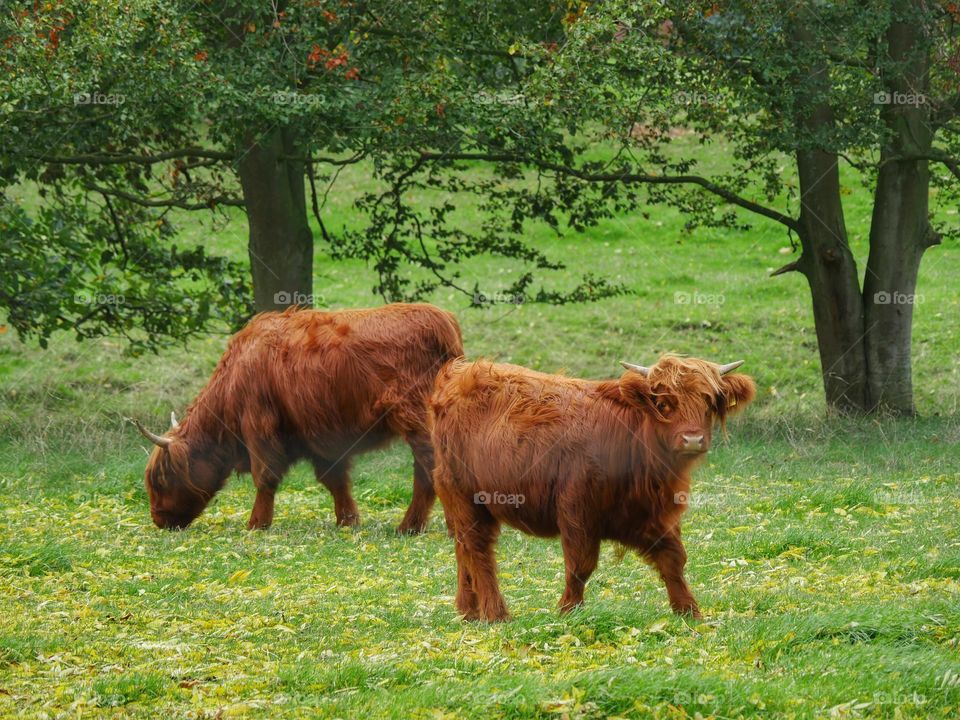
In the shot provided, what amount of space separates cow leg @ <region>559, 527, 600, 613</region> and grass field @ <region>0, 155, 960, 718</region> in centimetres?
34

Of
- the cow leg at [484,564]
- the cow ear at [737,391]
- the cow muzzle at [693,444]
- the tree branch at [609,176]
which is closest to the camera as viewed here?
the cow muzzle at [693,444]

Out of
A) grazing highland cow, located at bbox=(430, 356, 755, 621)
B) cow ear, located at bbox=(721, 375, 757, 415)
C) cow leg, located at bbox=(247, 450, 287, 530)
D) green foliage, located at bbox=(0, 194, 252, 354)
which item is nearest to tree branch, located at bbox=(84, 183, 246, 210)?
green foliage, located at bbox=(0, 194, 252, 354)

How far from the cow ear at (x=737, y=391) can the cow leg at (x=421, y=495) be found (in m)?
4.49

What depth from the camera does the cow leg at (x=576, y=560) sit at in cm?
754

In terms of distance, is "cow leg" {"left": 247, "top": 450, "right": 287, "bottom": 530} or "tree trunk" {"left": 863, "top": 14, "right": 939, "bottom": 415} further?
"tree trunk" {"left": 863, "top": 14, "right": 939, "bottom": 415}

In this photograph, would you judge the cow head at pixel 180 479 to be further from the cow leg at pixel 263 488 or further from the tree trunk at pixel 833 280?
the tree trunk at pixel 833 280

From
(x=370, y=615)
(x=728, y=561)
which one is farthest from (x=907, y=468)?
(x=370, y=615)

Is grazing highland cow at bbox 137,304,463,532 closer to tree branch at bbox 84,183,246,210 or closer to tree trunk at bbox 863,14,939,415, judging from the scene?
tree branch at bbox 84,183,246,210

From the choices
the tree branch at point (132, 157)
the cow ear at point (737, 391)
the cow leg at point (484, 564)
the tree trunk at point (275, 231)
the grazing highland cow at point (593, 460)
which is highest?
the tree branch at point (132, 157)

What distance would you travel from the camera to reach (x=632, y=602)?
8.22m

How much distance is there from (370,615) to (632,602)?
1707 millimetres

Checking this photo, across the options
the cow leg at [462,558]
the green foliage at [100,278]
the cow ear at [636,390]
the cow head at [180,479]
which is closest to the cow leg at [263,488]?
the cow head at [180,479]

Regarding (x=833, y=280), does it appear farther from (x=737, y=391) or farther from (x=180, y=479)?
(x=737, y=391)

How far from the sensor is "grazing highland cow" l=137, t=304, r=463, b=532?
1170 cm
